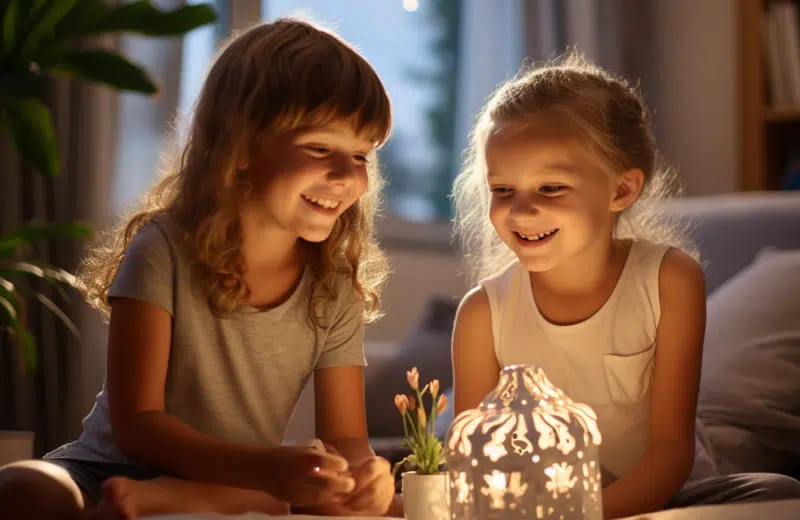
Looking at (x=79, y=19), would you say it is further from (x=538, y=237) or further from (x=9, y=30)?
(x=538, y=237)

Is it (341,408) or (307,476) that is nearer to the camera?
(307,476)

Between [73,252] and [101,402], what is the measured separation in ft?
3.24

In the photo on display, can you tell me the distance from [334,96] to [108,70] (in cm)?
30

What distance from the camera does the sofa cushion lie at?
185 cm

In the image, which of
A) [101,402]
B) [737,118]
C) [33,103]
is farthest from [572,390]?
[737,118]

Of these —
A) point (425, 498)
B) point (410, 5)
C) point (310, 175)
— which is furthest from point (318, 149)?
point (410, 5)

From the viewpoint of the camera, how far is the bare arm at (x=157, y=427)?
1.24 meters

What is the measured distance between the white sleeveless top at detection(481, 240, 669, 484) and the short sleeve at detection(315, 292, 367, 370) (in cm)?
21

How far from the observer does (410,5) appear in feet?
11.3

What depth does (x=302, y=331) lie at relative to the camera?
1538mm

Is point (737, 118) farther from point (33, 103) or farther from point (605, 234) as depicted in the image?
point (33, 103)

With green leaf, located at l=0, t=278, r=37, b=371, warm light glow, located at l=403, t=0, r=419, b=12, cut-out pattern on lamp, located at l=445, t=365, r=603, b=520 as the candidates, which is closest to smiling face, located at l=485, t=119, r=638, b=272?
cut-out pattern on lamp, located at l=445, t=365, r=603, b=520

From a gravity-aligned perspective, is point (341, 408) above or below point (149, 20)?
below

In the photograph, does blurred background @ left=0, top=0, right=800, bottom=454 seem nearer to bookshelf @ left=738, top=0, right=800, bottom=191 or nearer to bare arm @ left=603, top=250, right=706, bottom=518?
bookshelf @ left=738, top=0, right=800, bottom=191
